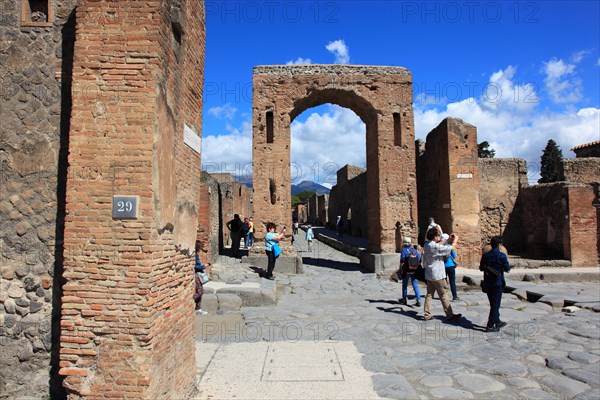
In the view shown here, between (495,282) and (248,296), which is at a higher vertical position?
(495,282)

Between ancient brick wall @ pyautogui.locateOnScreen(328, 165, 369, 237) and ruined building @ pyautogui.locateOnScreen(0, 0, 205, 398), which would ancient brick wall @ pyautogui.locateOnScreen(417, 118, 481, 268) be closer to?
ancient brick wall @ pyautogui.locateOnScreen(328, 165, 369, 237)

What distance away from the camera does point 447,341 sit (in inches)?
257

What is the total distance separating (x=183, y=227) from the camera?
4332 millimetres

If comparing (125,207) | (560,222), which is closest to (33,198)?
(125,207)

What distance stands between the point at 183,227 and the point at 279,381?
1965mm

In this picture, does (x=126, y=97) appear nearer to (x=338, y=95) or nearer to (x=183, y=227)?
(x=183, y=227)

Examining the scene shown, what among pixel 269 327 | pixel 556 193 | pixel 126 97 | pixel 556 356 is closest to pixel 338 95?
pixel 556 193

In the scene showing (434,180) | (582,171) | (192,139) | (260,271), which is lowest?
(260,271)

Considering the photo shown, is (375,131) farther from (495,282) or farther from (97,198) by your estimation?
(97,198)

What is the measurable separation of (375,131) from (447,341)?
972 cm

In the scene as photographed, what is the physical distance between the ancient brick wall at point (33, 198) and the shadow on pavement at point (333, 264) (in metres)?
11.9

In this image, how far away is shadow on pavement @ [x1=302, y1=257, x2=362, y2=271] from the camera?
15.5 m

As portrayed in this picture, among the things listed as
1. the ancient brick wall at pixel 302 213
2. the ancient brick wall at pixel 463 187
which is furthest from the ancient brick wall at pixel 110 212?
the ancient brick wall at pixel 302 213

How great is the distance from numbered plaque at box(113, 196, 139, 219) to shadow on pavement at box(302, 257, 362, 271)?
486 inches
